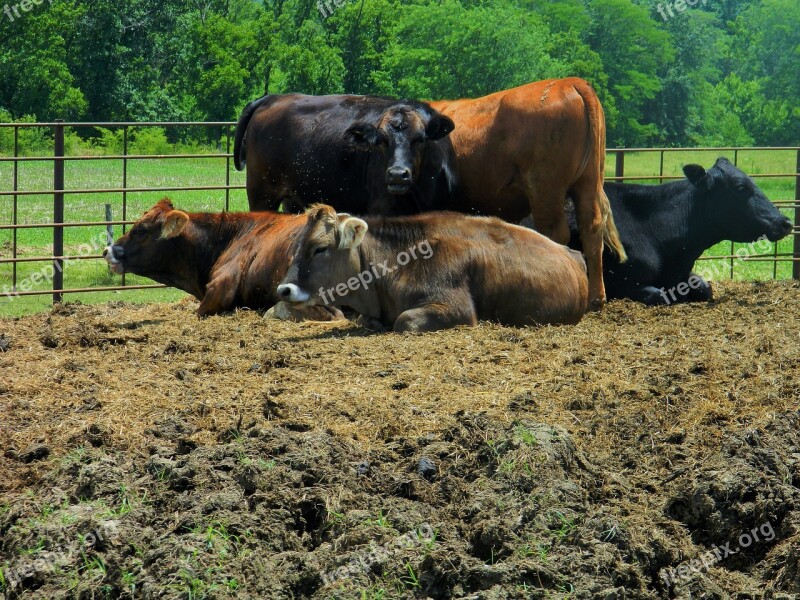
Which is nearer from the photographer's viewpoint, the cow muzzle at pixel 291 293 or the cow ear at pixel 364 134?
the cow muzzle at pixel 291 293

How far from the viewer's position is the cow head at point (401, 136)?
9.40 metres

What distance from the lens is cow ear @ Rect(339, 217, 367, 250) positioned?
8.42 metres

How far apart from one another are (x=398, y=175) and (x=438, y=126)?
33.7 inches

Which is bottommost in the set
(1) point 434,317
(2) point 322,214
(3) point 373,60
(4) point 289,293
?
(1) point 434,317

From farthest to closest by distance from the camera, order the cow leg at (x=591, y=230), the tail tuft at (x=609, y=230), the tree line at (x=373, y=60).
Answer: the tree line at (x=373, y=60), the tail tuft at (x=609, y=230), the cow leg at (x=591, y=230)

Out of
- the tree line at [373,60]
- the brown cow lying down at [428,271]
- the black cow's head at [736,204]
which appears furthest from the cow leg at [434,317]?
the tree line at [373,60]

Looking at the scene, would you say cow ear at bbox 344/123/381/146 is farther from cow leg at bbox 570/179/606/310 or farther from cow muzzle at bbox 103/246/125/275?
cow muzzle at bbox 103/246/125/275

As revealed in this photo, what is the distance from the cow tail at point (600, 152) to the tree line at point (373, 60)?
1088 inches

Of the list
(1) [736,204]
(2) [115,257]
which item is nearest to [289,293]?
(2) [115,257]

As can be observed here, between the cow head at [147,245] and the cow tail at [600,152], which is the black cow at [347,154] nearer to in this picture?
the cow tail at [600,152]

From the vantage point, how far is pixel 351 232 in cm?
846

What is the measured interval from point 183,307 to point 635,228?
15.1 feet

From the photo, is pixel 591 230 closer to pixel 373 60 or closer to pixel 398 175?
pixel 398 175

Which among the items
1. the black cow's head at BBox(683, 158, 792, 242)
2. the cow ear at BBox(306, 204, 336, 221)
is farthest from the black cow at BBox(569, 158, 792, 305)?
the cow ear at BBox(306, 204, 336, 221)
